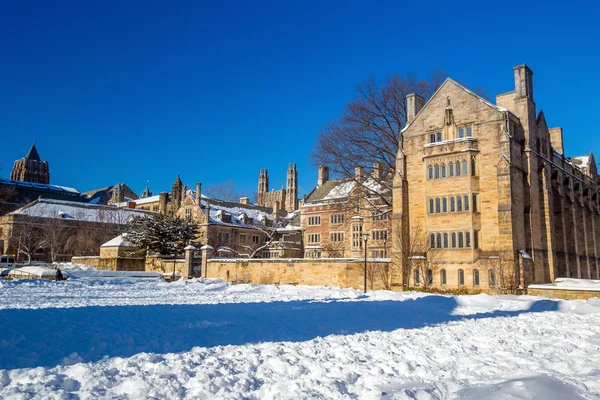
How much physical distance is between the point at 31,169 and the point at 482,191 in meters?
129

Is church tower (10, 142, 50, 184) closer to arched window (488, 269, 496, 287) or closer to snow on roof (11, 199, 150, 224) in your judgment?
snow on roof (11, 199, 150, 224)

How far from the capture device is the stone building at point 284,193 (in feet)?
411

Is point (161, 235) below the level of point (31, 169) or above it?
below

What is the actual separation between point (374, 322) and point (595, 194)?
34.1 m

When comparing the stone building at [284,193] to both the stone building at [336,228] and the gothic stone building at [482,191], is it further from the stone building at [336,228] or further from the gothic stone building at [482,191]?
the gothic stone building at [482,191]

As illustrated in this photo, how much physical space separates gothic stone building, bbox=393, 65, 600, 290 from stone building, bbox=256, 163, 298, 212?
92109 millimetres

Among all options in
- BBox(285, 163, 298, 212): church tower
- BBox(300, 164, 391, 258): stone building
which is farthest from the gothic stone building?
BBox(285, 163, 298, 212): church tower

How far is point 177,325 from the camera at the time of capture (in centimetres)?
1166

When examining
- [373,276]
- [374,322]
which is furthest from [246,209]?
[374,322]

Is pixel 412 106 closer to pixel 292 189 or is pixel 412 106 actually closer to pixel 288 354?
pixel 288 354

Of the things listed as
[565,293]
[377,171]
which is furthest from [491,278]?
[377,171]

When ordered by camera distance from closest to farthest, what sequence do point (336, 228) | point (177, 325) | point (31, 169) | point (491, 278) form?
point (177, 325) < point (491, 278) < point (336, 228) < point (31, 169)

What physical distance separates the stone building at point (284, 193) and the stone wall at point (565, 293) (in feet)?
324

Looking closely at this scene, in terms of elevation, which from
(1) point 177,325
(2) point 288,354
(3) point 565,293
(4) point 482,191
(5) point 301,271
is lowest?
(2) point 288,354
